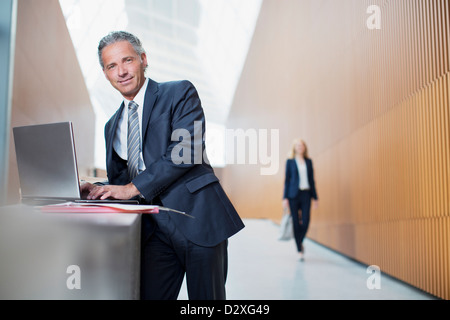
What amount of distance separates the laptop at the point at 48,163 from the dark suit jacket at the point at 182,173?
0.69 feet

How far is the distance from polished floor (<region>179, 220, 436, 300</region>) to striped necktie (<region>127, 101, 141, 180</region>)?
8.90ft

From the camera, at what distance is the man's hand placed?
5.67ft

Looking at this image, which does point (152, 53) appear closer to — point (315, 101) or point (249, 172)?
point (249, 172)

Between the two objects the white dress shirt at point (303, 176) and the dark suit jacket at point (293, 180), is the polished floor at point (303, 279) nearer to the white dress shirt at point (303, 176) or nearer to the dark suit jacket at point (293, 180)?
the dark suit jacket at point (293, 180)

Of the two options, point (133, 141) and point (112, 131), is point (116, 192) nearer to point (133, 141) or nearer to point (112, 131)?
point (133, 141)

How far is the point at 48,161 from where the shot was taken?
5.38 ft

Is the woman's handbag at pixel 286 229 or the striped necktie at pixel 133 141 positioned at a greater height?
the striped necktie at pixel 133 141

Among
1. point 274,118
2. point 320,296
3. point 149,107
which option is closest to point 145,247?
point 149,107

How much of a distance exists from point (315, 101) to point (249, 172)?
12310 mm

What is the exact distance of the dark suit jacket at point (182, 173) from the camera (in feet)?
5.70
